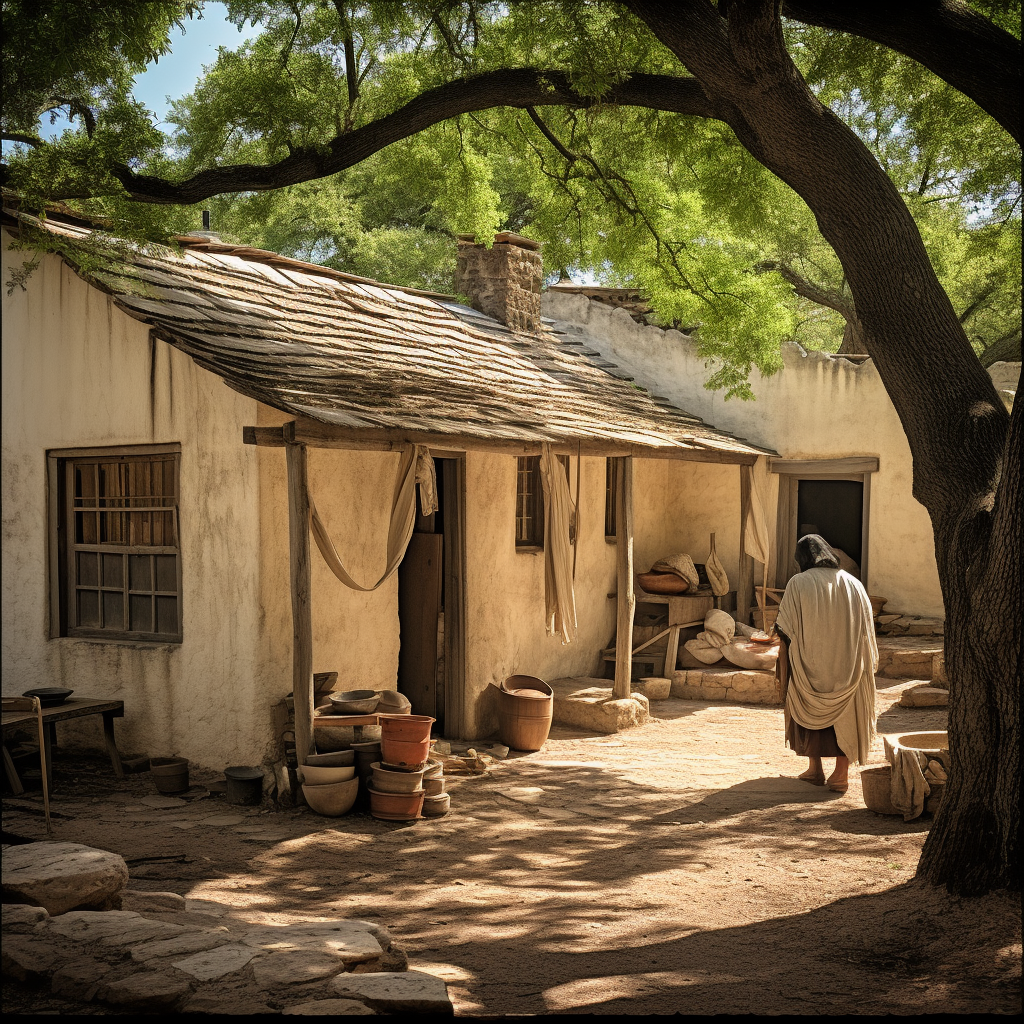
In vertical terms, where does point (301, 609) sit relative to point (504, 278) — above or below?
below

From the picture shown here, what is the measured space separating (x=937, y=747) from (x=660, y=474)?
733 centimetres

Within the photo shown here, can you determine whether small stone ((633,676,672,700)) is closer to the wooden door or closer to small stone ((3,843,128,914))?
the wooden door

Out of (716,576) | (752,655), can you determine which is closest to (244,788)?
(752,655)

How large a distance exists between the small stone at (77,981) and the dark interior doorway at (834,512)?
1188cm

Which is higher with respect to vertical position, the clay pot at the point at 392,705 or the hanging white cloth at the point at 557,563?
the hanging white cloth at the point at 557,563

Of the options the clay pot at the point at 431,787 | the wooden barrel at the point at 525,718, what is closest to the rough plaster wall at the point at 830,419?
the wooden barrel at the point at 525,718

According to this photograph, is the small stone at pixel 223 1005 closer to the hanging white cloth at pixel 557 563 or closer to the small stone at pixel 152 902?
the small stone at pixel 152 902

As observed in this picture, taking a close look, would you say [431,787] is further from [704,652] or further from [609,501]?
[609,501]

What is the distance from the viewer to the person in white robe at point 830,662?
769 cm

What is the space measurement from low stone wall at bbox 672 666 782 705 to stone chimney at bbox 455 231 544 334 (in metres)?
4.94

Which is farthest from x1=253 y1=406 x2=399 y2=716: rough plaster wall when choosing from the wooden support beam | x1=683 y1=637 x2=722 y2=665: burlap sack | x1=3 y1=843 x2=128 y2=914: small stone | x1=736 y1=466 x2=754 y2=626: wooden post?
x1=736 y1=466 x2=754 y2=626: wooden post

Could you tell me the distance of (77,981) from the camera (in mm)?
3656

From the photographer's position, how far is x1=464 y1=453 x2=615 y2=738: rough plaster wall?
9711 mm

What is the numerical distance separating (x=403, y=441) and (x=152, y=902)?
142 inches
